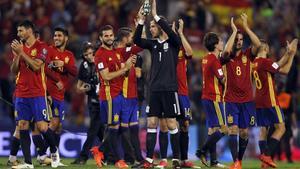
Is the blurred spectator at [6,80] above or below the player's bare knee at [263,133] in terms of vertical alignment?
above

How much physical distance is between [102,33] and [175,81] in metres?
1.84

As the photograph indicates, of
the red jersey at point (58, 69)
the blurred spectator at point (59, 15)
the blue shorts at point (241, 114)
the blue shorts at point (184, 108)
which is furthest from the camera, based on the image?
the blurred spectator at point (59, 15)

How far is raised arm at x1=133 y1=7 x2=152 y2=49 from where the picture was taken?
18672mm

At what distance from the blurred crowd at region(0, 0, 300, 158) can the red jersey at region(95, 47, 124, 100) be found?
717 cm

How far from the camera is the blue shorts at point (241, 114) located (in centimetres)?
1977

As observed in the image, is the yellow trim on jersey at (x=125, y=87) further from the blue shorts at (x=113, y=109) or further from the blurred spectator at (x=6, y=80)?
the blurred spectator at (x=6, y=80)

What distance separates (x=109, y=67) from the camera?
19.4 m

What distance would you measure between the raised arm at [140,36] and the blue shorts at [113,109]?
1.23 metres

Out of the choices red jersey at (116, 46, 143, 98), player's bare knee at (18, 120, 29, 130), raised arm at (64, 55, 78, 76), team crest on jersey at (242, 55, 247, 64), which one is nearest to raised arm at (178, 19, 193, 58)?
red jersey at (116, 46, 143, 98)

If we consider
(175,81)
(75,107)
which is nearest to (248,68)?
(175,81)

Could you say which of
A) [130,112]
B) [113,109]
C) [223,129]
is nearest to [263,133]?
[223,129]

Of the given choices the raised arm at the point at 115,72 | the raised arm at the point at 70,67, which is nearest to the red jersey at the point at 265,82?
the raised arm at the point at 115,72

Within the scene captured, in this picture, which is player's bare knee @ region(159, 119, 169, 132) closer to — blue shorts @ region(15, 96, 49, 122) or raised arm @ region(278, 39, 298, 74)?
blue shorts @ region(15, 96, 49, 122)

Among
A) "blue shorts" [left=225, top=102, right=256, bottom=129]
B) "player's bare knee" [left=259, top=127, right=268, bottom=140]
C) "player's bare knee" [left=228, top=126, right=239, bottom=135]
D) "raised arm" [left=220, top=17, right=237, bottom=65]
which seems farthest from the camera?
"player's bare knee" [left=259, top=127, right=268, bottom=140]
